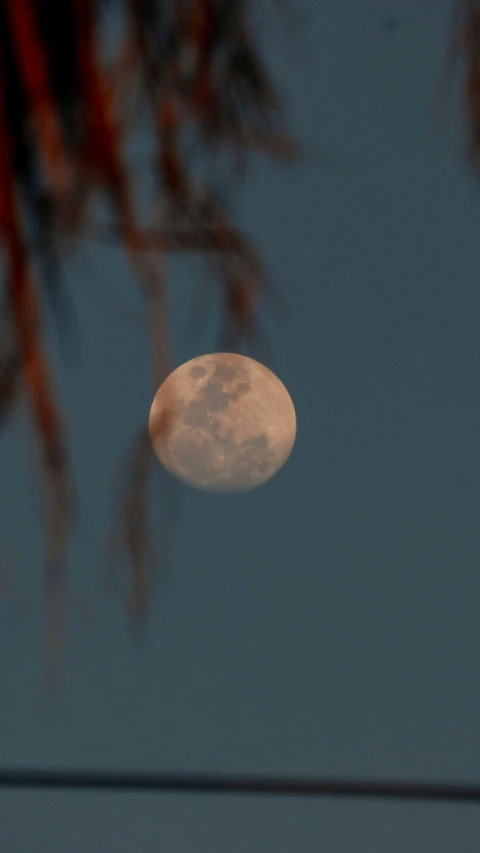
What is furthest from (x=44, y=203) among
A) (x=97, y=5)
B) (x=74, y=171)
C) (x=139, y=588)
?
(x=139, y=588)

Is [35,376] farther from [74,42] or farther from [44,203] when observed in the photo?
[74,42]

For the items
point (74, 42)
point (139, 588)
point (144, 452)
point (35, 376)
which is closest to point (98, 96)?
point (74, 42)

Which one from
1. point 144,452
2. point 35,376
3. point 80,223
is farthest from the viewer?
point 144,452

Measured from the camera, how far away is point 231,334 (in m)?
1.74

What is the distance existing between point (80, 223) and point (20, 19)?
262 millimetres

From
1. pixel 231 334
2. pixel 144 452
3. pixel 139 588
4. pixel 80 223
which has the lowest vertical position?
pixel 139 588

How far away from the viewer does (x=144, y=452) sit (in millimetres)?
1732

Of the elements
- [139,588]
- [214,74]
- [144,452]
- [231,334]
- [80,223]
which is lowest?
[139,588]

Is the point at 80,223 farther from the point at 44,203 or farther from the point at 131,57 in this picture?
the point at 131,57

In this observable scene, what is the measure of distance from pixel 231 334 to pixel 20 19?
0.49 meters

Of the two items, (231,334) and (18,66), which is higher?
(18,66)

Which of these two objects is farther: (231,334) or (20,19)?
(231,334)

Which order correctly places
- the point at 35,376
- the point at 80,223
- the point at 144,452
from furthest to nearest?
the point at 144,452 < the point at 80,223 < the point at 35,376

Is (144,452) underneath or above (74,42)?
underneath
